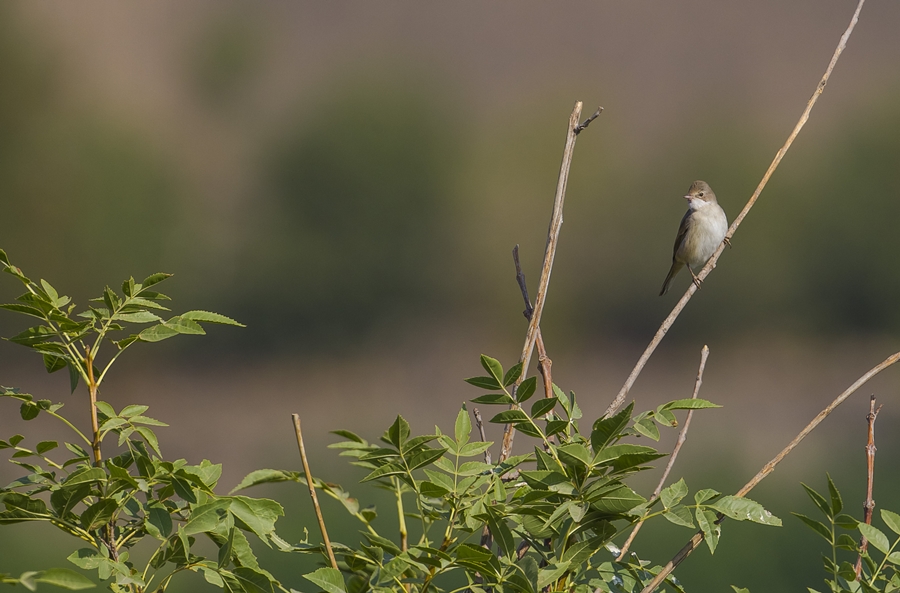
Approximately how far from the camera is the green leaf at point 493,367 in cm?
64

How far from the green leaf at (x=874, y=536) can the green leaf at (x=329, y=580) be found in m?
0.39

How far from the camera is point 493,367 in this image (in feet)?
2.16

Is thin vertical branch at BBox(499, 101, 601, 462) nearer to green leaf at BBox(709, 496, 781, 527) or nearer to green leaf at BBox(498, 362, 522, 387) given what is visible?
green leaf at BBox(498, 362, 522, 387)

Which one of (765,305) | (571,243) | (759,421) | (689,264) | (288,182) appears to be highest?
(288,182)

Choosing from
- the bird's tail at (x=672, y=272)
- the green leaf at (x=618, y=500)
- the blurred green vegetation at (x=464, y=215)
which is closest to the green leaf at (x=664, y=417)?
the green leaf at (x=618, y=500)

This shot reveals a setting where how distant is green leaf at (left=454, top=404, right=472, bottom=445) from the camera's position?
0.70 meters

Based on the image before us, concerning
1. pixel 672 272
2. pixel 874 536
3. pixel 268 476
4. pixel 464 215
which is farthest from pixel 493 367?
→ pixel 464 215

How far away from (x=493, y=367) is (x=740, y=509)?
21 cm

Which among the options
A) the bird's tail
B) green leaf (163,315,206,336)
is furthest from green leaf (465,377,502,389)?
the bird's tail

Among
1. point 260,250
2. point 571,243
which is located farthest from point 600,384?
point 260,250

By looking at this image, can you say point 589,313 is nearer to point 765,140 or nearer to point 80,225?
point 765,140

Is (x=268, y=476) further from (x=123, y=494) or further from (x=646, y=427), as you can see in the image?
(x=646, y=427)

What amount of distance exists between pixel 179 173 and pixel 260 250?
168cm

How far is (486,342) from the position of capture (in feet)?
42.1
